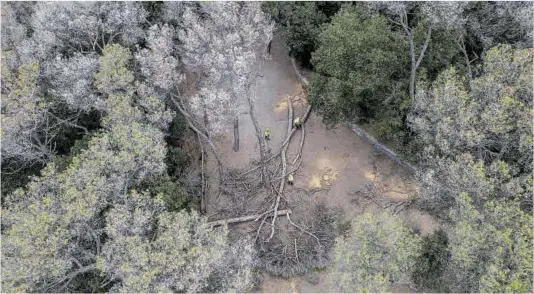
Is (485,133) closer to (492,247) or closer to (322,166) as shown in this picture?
(492,247)

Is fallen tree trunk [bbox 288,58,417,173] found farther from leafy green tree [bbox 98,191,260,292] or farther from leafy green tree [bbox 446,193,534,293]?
leafy green tree [bbox 98,191,260,292]

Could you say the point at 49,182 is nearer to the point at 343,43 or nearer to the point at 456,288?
the point at 343,43

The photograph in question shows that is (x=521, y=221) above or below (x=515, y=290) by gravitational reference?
above

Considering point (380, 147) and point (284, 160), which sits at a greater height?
point (380, 147)

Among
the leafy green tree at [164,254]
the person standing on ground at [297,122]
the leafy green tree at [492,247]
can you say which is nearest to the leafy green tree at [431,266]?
the leafy green tree at [492,247]

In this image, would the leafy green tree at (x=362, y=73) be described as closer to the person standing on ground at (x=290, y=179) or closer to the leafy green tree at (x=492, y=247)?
the person standing on ground at (x=290, y=179)

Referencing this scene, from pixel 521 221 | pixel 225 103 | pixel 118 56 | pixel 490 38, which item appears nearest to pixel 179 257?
pixel 225 103

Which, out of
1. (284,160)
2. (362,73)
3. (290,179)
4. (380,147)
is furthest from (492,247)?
(284,160)
